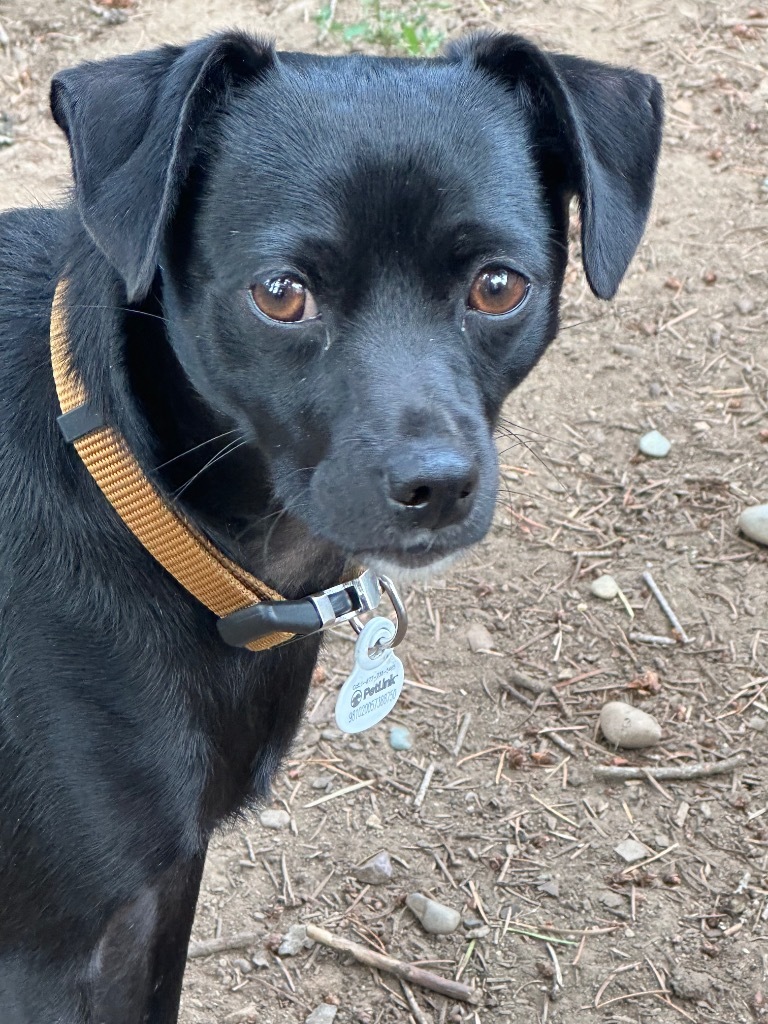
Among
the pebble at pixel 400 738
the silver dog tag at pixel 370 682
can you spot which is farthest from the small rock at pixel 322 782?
the silver dog tag at pixel 370 682

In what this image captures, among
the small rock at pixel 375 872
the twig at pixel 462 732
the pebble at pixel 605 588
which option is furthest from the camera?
the pebble at pixel 605 588

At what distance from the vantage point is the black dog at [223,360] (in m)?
1.87

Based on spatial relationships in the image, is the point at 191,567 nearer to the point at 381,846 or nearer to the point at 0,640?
the point at 0,640

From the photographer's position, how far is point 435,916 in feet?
9.37

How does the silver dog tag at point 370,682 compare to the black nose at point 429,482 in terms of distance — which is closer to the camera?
the black nose at point 429,482

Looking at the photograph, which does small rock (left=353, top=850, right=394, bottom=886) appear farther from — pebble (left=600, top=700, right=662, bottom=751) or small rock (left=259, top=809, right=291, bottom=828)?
pebble (left=600, top=700, right=662, bottom=751)

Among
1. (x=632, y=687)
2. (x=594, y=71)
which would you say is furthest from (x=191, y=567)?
(x=632, y=687)

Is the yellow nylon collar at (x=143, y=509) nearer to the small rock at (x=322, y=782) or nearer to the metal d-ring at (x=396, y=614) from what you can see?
the metal d-ring at (x=396, y=614)

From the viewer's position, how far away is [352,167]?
1.88m

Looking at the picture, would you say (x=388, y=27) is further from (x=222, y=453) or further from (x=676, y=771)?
(x=222, y=453)

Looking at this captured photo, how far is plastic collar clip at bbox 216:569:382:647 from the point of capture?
80.6 inches

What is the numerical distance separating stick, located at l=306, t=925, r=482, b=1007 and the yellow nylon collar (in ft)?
3.70

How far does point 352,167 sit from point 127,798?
1.04 metres

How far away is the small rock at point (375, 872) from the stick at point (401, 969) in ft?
0.54
